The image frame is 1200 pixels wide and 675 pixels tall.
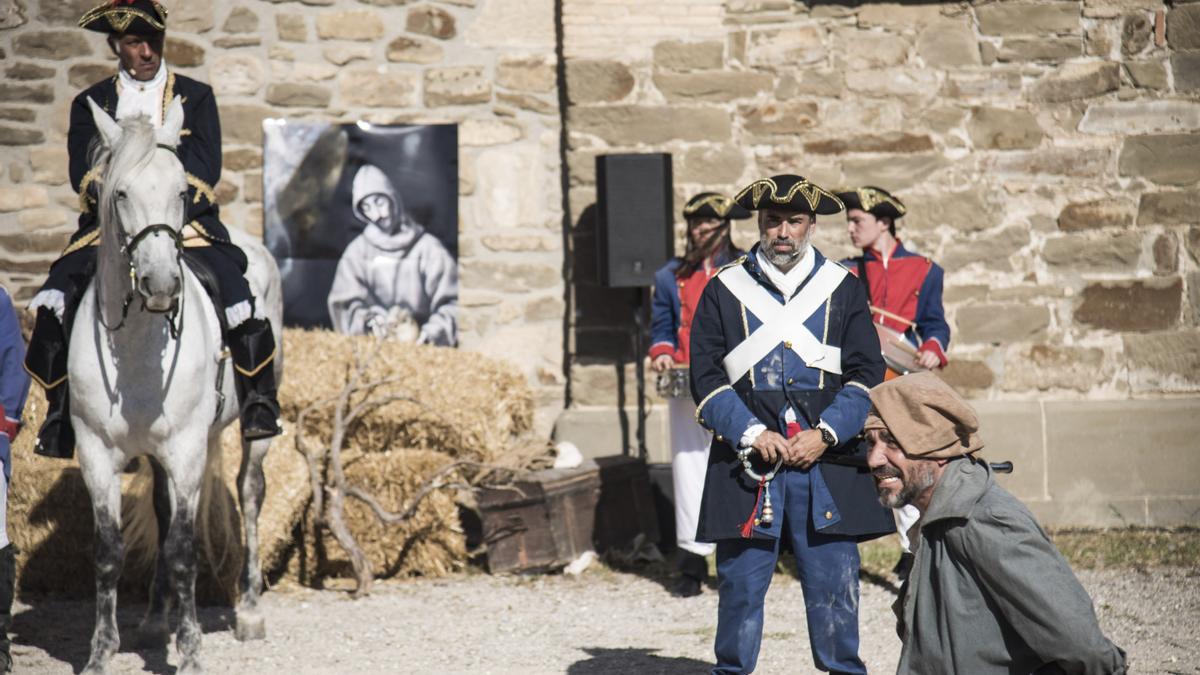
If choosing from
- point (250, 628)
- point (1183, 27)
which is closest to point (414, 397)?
point (250, 628)

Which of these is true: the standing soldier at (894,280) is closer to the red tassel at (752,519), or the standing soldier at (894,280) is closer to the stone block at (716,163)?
the stone block at (716,163)

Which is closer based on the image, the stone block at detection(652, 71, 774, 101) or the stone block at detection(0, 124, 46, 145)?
the stone block at detection(652, 71, 774, 101)

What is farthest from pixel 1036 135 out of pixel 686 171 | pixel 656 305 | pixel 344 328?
pixel 344 328

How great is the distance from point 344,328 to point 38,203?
2.20 metres

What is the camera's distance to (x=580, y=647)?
20.9ft

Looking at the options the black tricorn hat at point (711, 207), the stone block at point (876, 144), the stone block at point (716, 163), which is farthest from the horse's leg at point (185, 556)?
the stone block at point (876, 144)

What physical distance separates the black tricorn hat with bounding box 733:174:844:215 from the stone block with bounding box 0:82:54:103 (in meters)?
6.23

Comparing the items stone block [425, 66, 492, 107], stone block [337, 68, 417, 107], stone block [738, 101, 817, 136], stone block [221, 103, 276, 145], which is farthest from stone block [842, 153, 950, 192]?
stone block [221, 103, 276, 145]

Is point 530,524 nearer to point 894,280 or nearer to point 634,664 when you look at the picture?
point 634,664

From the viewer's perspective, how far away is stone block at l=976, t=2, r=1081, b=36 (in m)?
9.11

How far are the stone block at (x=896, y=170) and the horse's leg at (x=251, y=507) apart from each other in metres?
4.16

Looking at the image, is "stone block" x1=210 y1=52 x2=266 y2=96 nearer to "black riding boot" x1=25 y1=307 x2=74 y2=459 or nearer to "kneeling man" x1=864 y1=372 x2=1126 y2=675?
"black riding boot" x1=25 y1=307 x2=74 y2=459

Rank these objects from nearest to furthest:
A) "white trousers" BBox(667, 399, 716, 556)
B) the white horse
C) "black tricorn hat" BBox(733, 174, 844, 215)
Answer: "black tricorn hat" BBox(733, 174, 844, 215) < the white horse < "white trousers" BBox(667, 399, 716, 556)

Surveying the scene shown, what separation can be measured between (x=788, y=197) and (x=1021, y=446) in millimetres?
4803
